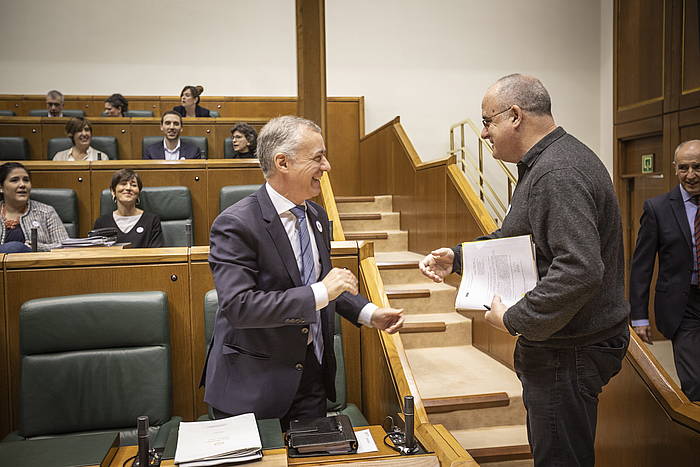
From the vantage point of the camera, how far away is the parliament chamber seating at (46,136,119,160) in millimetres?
4398

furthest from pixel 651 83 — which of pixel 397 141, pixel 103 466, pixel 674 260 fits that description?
pixel 103 466

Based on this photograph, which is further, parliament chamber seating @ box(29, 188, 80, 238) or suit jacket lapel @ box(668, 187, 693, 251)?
parliament chamber seating @ box(29, 188, 80, 238)

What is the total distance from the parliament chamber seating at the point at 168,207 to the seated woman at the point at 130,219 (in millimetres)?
146

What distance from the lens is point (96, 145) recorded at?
4383 millimetres

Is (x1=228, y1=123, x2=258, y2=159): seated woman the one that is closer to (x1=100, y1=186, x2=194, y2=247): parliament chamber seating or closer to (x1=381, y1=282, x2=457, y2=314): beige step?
(x1=100, y1=186, x2=194, y2=247): parliament chamber seating

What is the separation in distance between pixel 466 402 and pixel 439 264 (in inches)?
45.1

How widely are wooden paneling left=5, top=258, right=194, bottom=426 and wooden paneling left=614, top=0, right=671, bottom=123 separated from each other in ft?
13.5

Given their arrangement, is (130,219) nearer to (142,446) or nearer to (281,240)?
(281,240)

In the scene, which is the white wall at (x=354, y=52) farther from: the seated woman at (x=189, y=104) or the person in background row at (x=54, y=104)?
the seated woman at (x=189, y=104)

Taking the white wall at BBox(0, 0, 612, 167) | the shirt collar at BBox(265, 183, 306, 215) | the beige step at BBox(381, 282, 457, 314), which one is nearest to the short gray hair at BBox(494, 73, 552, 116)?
the shirt collar at BBox(265, 183, 306, 215)

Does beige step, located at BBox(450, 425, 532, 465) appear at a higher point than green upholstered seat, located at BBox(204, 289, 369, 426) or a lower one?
lower

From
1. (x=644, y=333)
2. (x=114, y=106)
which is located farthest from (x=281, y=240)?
(x=114, y=106)

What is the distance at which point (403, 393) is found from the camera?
4.79 feet

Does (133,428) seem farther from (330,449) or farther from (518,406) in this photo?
(518,406)
